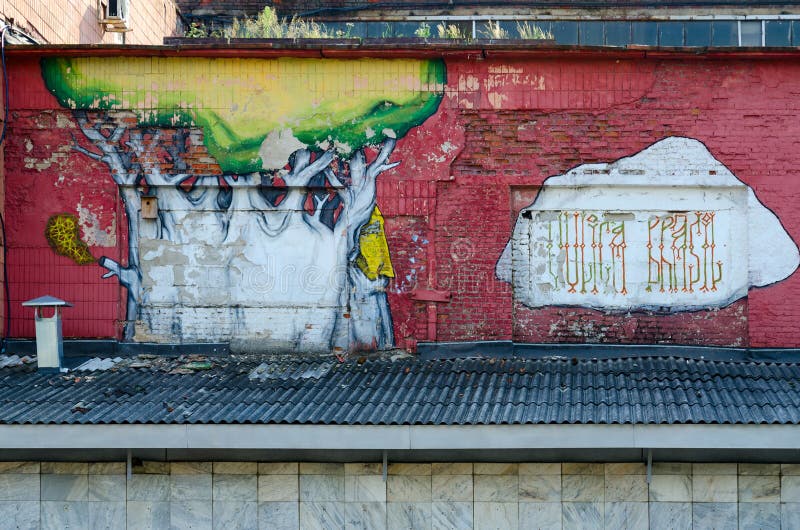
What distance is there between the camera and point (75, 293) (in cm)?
1246

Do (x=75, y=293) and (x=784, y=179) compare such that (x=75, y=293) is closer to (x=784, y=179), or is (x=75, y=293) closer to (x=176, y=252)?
(x=176, y=252)

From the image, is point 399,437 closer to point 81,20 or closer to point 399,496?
point 399,496

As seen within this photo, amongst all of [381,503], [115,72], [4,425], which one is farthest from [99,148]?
[381,503]

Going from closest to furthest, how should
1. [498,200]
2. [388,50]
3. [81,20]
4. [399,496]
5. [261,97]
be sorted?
[399,496] → [388,50] → [498,200] → [261,97] → [81,20]

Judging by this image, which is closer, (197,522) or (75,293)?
(197,522)

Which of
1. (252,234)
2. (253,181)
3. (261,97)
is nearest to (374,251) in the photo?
(252,234)

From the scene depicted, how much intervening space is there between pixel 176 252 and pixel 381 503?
409 centimetres

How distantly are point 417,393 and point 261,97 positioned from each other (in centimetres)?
415

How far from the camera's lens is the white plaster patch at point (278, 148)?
12320mm

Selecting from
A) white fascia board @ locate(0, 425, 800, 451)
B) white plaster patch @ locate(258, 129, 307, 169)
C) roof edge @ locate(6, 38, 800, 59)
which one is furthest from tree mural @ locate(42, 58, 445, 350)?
white fascia board @ locate(0, 425, 800, 451)

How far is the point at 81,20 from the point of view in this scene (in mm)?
15648

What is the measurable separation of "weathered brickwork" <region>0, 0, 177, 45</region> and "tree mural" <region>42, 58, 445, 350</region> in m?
1.33

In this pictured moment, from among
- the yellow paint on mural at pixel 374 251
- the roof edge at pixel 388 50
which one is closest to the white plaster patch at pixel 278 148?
the roof edge at pixel 388 50

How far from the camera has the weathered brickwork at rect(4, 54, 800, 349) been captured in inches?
476
